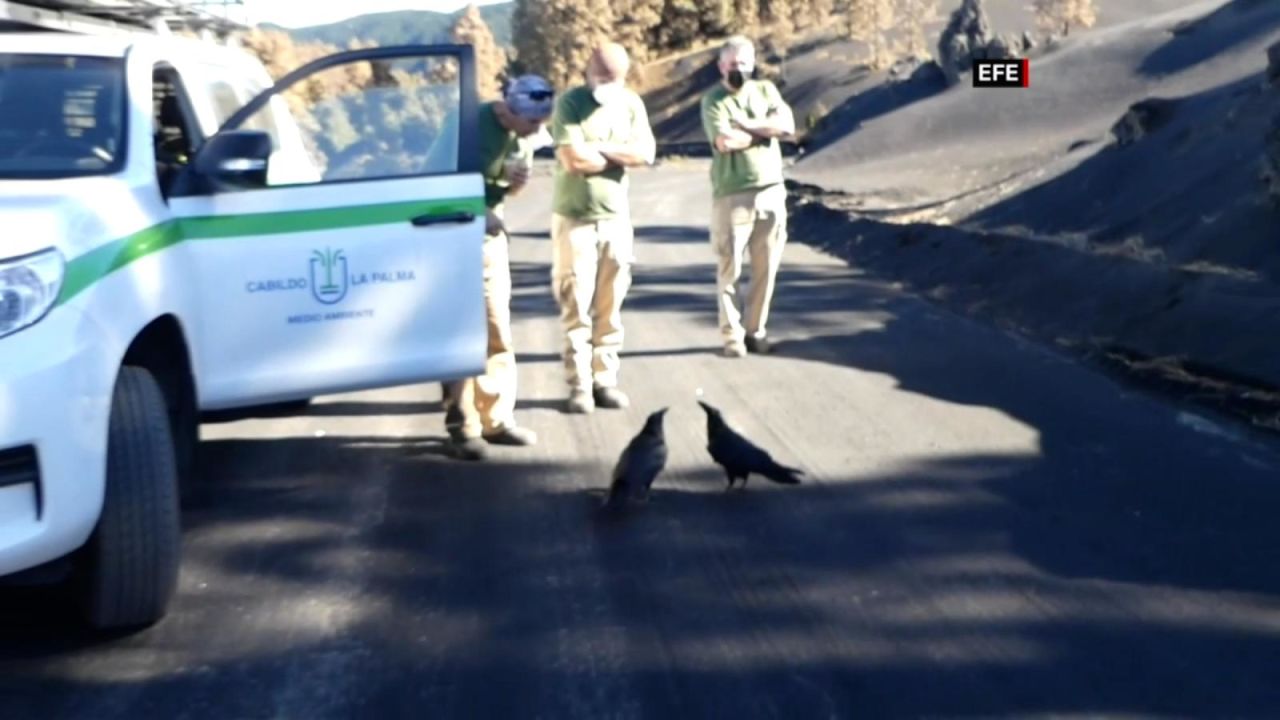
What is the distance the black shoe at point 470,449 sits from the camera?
8352 mm

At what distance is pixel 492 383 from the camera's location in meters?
8.56

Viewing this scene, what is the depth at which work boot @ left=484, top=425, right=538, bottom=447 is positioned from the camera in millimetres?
8625

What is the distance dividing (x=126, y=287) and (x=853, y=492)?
3.34 metres

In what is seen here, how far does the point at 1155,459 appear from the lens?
7.98 metres

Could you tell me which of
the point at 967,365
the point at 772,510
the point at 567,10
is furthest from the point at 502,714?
the point at 567,10

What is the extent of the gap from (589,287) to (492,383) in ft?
3.69

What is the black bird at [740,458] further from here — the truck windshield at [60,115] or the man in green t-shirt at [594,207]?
the truck windshield at [60,115]

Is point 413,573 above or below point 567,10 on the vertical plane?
below

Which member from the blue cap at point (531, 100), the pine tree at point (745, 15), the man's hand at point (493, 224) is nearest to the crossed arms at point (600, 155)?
the blue cap at point (531, 100)

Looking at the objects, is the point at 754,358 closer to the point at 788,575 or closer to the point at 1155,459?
the point at 1155,459

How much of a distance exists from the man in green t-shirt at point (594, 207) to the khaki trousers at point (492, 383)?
2.70ft

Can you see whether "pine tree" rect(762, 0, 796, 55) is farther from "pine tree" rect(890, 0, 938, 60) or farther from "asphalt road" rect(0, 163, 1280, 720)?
"asphalt road" rect(0, 163, 1280, 720)


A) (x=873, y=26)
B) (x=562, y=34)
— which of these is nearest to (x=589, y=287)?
(x=873, y=26)

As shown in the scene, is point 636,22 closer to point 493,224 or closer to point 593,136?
point 593,136
